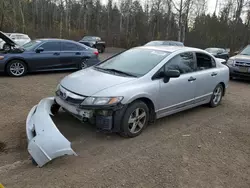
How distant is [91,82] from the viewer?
416 centimetres

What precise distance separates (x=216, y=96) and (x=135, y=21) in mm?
33047

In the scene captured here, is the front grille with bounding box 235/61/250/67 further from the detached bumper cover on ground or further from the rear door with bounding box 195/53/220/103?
the detached bumper cover on ground

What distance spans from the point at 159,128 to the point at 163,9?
1684 inches

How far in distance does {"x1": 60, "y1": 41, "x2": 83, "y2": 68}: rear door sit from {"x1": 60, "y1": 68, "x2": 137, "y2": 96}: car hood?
18.2ft

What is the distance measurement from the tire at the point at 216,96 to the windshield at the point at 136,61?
2018 millimetres

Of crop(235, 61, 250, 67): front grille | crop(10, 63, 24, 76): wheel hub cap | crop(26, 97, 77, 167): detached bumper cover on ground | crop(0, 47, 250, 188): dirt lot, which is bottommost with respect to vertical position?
crop(0, 47, 250, 188): dirt lot

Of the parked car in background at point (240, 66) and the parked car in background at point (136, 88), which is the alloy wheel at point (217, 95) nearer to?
the parked car in background at point (136, 88)

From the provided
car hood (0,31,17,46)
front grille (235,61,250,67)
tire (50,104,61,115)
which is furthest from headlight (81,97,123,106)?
front grille (235,61,250,67)

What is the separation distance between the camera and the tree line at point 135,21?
97.6ft

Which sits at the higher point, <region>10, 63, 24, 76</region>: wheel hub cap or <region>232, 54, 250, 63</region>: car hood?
<region>232, 54, 250, 63</region>: car hood

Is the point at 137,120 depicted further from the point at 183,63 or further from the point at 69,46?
the point at 69,46

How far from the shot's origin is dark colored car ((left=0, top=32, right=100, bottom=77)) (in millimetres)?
8617

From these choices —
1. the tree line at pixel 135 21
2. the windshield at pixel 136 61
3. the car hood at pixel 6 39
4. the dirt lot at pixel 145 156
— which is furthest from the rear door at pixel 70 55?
the tree line at pixel 135 21

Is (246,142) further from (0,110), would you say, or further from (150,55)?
(0,110)
